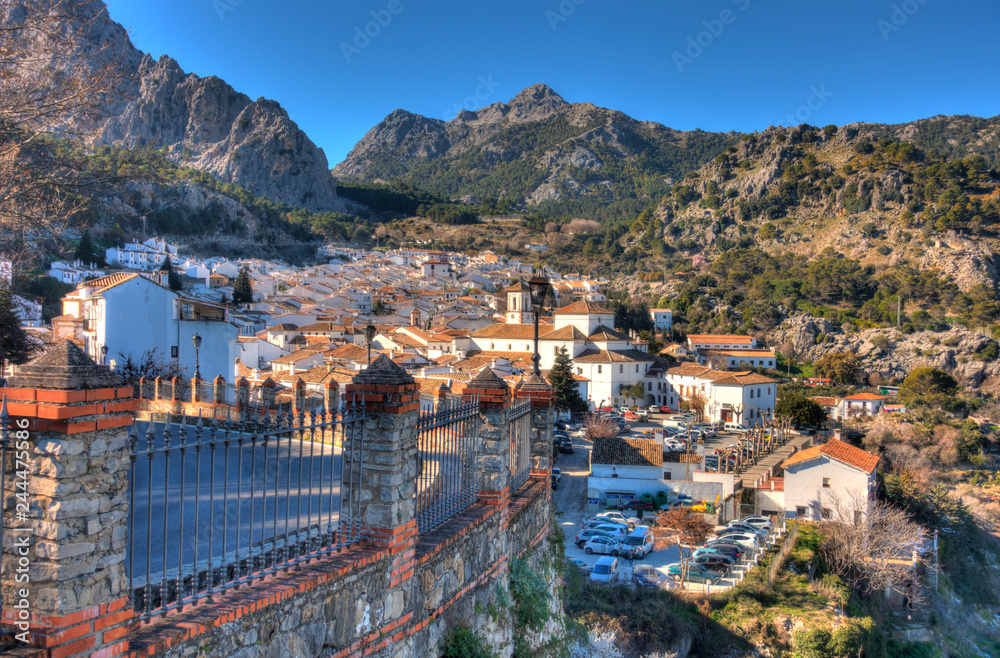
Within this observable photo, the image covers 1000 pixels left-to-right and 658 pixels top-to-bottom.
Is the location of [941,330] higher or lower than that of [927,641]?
higher

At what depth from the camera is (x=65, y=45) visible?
25.9ft

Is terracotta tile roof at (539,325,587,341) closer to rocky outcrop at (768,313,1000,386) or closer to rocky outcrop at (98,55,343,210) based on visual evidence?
rocky outcrop at (768,313,1000,386)

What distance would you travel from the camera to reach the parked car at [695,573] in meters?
19.0

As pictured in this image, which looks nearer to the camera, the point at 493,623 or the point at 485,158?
the point at 493,623

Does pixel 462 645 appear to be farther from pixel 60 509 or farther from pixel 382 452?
pixel 60 509

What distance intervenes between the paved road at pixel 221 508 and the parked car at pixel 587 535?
14706 millimetres

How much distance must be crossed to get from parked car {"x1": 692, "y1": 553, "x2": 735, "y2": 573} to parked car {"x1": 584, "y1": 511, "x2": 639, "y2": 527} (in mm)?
3434

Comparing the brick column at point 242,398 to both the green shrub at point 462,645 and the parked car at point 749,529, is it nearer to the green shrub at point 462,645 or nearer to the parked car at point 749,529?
the green shrub at point 462,645

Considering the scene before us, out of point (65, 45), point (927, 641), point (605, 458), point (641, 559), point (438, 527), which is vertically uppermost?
point (65, 45)

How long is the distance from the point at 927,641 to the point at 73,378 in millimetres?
25113

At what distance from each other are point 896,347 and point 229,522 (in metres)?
68.3

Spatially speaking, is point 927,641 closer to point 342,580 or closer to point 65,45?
point 342,580

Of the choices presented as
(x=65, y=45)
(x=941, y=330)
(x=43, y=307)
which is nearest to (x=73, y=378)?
(x=65, y=45)

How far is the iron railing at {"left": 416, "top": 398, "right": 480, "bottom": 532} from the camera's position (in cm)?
554
